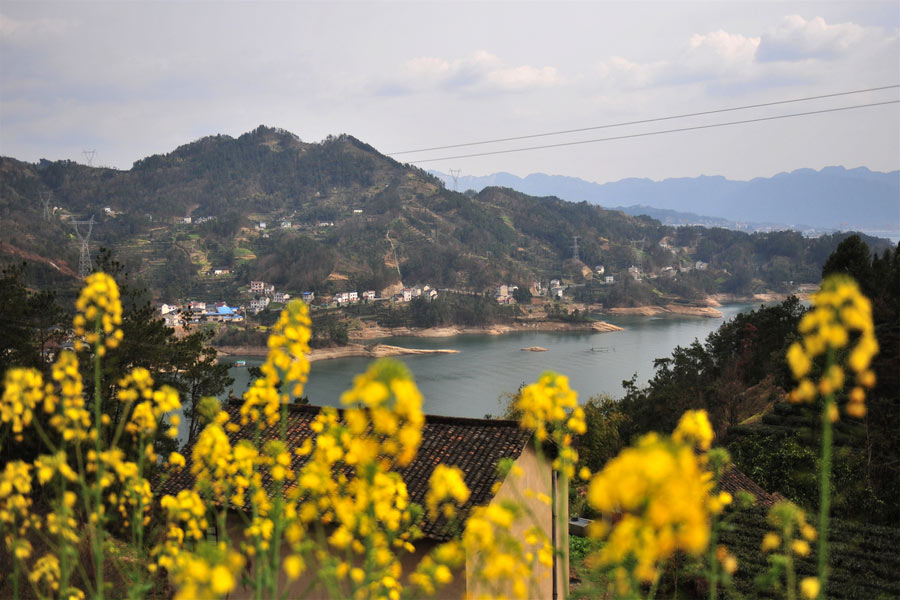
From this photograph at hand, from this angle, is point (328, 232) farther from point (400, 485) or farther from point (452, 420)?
point (400, 485)

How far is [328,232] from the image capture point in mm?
86312

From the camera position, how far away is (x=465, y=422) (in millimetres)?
6520

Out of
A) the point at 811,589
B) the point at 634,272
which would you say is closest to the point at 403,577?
the point at 811,589

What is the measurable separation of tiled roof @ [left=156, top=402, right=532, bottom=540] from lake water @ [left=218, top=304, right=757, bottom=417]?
20014 mm

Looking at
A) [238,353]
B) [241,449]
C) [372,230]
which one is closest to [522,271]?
[372,230]

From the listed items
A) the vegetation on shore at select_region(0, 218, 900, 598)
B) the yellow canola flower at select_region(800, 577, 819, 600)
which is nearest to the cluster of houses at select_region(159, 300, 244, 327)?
the vegetation on shore at select_region(0, 218, 900, 598)

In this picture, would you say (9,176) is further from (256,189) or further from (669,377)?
(669,377)

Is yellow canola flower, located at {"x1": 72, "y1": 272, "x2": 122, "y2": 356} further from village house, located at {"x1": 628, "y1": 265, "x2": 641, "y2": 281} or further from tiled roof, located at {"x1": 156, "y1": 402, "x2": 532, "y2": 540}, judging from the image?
village house, located at {"x1": 628, "y1": 265, "x2": 641, "y2": 281}

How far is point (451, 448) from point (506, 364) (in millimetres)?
32313

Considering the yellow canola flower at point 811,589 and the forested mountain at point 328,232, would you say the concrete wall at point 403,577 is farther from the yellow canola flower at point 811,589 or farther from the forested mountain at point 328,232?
the forested mountain at point 328,232

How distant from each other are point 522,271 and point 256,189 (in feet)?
183

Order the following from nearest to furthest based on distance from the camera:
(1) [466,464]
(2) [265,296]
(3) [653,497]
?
1. (3) [653,497]
2. (1) [466,464]
3. (2) [265,296]

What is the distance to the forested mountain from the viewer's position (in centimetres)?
6375

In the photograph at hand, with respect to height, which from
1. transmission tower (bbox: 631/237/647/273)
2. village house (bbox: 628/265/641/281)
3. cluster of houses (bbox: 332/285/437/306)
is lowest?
cluster of houses (bbox: 332/285/437/306)
